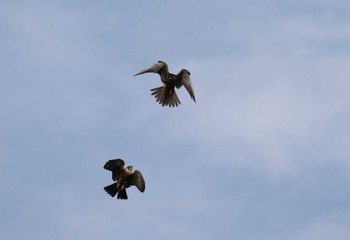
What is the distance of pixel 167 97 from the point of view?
43688mm

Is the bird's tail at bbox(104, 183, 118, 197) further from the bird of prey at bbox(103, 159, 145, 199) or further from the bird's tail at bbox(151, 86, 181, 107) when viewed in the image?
the bird's tail at bbox(151, 86, 181, 107)

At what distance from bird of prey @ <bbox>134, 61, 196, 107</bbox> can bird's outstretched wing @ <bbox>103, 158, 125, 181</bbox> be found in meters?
3.66

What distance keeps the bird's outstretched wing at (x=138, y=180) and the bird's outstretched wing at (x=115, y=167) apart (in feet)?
1.82

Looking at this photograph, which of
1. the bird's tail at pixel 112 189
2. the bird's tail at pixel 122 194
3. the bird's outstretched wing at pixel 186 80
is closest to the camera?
the bird's tail at pixel 122 194

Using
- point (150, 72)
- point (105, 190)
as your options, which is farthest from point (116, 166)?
point (150, 72)

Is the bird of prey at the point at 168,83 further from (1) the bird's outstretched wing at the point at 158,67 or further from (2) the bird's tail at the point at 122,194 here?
(2) the bird's tail at the point at 122,194

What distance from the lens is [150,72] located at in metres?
41.7

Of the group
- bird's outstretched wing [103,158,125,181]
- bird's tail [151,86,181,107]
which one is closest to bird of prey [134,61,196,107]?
bird's tail [151,86,181,107]

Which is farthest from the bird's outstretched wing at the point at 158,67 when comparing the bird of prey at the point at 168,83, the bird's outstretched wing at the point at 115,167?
the bird's outstretched wing at the point at 115,167

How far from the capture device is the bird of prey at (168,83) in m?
42.2

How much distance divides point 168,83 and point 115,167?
461cm

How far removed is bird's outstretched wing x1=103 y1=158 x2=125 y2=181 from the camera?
4081 cm

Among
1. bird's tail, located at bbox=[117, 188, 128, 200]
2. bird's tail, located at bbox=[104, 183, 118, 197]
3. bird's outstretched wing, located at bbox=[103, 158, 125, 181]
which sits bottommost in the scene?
bird's tail, located at bbox=[117, 188, 128, 200]

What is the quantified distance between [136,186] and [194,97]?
4169 millimetres
